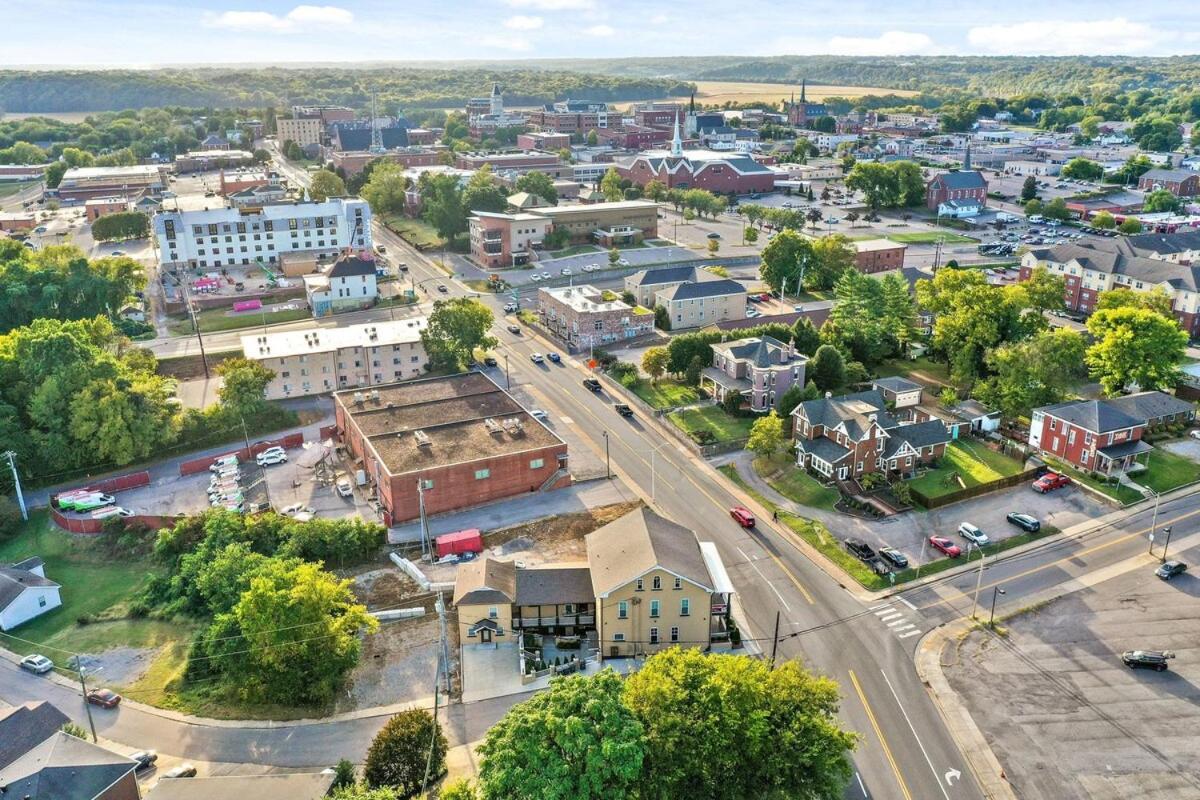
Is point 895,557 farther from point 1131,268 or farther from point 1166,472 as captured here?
point 1131,268

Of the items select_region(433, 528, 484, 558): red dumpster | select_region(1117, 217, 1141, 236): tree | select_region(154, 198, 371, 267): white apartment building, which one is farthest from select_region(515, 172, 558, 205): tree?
select_region(433, 528, 484, 558): red dumpster

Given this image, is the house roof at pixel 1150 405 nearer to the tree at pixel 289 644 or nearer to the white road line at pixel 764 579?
the white road line at pixel 764 579

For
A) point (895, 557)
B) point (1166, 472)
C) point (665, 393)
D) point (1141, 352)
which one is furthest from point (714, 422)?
point (1141, 352)

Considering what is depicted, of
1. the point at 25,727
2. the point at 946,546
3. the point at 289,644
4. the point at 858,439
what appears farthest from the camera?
the point at 858,439

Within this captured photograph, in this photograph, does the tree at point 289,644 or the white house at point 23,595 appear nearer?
the tree at point 289,644

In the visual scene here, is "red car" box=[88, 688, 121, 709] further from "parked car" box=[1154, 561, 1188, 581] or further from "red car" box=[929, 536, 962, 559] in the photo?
"parked car" box=[1154, 561, 1188, 581]

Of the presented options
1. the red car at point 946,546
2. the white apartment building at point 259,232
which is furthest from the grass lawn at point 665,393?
the white apartment building at point 259,232
